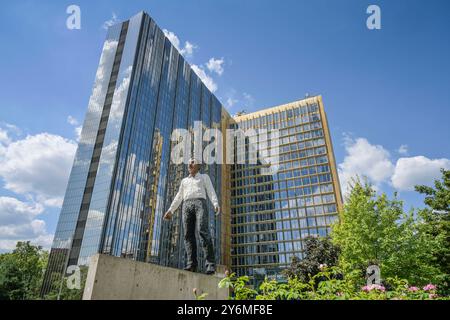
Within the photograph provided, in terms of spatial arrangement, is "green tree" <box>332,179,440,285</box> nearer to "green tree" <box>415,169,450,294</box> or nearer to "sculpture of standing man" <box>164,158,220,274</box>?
"green tree" <box>415,169,450,294</box>

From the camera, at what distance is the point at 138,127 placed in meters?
45.9

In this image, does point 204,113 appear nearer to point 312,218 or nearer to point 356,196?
point 312,218

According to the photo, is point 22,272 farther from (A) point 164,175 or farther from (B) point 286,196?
(B) point 286,196

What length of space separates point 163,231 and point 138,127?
17.9 meters

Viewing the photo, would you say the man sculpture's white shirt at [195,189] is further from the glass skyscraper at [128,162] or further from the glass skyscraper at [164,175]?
the glass skyscraper at [164,175]

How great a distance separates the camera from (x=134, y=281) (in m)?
4.62

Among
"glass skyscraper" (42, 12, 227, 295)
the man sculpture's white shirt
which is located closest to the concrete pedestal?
the man sculpture's white shirt

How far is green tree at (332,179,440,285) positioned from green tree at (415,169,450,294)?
3379 mm

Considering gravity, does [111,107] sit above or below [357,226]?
above

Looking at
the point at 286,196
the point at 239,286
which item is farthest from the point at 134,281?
the point at 286,196

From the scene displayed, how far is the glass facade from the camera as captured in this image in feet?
Answer: 190
